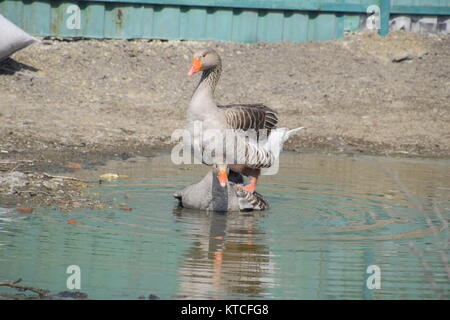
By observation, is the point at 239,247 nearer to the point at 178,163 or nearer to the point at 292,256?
the point at 292,256

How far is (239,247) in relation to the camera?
6.45 meters

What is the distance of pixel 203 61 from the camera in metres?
7.87

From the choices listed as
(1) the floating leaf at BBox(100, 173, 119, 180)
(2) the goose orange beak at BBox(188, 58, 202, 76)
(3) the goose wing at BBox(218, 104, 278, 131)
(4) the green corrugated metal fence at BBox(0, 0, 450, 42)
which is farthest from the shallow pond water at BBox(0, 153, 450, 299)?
(4) the green corrugated metal fence at BBox(0, 0, 450, 42)

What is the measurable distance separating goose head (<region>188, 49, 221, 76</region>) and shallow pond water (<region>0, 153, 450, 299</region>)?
1261 millimetres

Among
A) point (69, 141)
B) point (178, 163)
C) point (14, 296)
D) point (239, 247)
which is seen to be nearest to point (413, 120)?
point (178, 163)

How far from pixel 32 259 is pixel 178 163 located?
14.3 ft

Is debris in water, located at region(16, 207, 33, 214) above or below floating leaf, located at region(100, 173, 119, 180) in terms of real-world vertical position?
below

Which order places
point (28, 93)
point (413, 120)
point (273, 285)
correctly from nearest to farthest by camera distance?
point (273, 285) → point (28, 93) → point (413, 120)

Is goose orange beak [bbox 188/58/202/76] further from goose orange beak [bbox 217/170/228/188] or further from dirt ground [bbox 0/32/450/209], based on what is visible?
dirt ground [bbox 0/32/450/209]

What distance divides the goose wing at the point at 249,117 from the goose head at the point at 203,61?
406mm

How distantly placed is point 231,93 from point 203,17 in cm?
176

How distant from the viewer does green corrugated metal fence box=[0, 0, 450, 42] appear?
12.8m

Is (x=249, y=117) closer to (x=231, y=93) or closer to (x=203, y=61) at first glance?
(x=203, y=61)

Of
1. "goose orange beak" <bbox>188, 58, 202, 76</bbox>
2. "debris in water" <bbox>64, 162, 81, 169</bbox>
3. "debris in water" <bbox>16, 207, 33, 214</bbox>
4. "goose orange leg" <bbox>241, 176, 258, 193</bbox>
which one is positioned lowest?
"debris in water" <bbox>16, 207, 33, 214</bbox>
